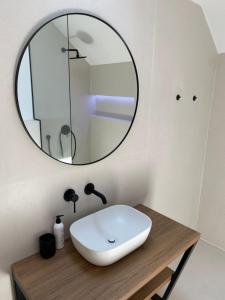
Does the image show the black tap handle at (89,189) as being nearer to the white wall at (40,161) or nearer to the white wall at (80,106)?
the white wall at (40,161)

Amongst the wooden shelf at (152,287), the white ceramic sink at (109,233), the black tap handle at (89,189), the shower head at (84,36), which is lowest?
the wooden shelf at (152,287)

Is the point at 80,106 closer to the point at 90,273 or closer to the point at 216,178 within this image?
the point at 90,273

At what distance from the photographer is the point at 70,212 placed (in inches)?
54.6

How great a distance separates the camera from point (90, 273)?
1105mm

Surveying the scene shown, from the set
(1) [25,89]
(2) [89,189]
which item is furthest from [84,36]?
(2) [89,189]

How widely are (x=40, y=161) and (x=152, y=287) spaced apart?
1.09 meters

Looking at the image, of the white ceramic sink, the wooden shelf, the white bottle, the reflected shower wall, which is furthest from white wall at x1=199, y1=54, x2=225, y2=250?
the white bottle

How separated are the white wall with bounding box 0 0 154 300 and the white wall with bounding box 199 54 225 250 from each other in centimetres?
105

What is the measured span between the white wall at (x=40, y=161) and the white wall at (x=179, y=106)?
14 centimetres

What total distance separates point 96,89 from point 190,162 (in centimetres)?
139

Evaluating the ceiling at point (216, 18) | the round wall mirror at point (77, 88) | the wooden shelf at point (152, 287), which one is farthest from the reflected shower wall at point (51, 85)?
the ceiling at point (216, 18)

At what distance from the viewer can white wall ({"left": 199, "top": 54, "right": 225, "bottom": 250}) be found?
229 cm

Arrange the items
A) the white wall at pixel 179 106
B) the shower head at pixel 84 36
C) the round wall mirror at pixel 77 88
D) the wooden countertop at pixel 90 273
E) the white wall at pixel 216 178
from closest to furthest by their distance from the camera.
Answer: the wooden countertop at pixel 90 273, the round wall mirror at pixel 77 88, the shower head at pixel 84 36, the white wall at pixel 179 106, the white wall at pixel 216 178

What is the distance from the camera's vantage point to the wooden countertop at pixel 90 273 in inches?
39.2
